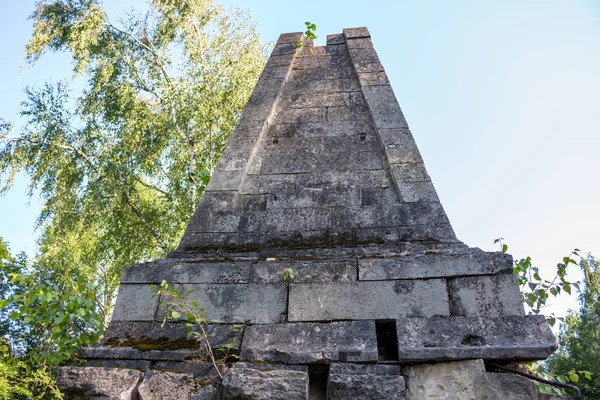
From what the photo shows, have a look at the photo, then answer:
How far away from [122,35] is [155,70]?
54.1 inches

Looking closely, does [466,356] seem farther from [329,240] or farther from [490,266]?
[329,240]

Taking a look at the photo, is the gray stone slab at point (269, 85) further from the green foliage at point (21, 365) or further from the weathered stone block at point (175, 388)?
the green foliage at point (21, 365)

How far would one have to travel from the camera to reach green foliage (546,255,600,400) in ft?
68.4

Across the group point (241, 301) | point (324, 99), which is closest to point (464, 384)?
point (241, 301)

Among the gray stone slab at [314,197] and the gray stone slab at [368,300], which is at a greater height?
the gray stone slab at [314,197]

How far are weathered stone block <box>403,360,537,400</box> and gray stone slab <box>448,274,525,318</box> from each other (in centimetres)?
36

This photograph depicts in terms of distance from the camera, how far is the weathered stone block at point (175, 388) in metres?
2.80

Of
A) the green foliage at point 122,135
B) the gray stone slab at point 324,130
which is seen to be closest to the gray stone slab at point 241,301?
the gray stone slab at point 324,130

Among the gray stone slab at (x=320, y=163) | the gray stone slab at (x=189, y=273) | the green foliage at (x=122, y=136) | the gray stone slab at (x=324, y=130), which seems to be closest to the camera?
the gray stone slab at (x=189, y=273)

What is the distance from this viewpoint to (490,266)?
10.3ft

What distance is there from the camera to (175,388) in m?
2.82

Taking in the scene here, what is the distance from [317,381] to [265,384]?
14.2 inches

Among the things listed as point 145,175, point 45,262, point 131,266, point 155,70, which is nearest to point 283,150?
point 131,266

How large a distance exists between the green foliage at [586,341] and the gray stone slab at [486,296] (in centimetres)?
2027
